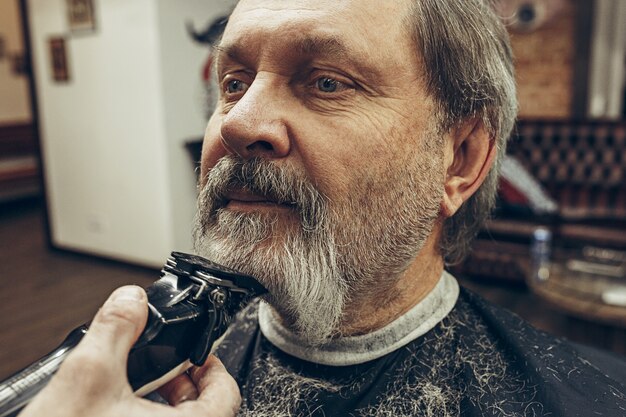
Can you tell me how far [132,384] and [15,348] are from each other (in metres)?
3.02

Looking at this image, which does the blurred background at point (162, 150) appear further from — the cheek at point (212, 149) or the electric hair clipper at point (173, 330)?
the electric hair clipper at point (173, 330)

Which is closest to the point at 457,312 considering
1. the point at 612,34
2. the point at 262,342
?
the point at 262,342

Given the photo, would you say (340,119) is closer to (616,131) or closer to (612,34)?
(616,131)

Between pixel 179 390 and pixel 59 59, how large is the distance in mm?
4518

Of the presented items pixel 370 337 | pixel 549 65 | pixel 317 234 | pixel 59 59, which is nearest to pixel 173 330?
pixel 317 234

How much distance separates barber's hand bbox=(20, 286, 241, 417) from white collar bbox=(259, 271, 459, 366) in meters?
0.35

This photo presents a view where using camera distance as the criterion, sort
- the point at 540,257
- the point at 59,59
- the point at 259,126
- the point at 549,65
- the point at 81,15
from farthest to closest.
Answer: the point at 549,65 < the point at 59,59 < the point at 81,15 < the point at 540,257 < the point at 259,126

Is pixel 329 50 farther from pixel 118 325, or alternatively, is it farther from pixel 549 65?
pixel 549 65

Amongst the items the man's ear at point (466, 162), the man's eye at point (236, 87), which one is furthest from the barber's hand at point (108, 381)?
the man's ear at point (466, 162)

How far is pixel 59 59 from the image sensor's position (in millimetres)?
4555

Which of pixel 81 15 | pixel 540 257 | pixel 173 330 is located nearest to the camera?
pixel 173 330

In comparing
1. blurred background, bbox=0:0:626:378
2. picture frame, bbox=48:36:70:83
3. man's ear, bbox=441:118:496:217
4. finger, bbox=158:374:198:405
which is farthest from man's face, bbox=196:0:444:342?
picture frame, bbox=48:36:70:83

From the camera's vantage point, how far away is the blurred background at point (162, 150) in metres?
3.99

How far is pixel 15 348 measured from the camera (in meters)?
3.19
